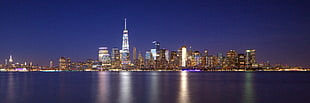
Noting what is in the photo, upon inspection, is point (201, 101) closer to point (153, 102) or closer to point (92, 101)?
point (153, 102)

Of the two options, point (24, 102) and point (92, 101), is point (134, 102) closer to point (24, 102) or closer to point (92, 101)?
point (92, 101)

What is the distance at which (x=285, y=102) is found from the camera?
28484 millimetres

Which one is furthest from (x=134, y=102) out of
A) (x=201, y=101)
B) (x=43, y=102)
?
(x=43, y=102)

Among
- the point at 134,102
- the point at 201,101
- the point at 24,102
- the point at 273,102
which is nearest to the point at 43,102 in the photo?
the point at 24,102

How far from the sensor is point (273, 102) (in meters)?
28.1

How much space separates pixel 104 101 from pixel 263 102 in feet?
47.2

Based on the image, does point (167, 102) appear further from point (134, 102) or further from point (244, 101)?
point (244, 101)

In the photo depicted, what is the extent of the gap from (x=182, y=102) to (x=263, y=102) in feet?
24.4

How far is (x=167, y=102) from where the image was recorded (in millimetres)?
26953

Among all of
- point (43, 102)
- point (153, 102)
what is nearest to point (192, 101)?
point (153, 102)

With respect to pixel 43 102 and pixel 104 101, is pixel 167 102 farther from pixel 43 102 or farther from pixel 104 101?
pixel 43 102

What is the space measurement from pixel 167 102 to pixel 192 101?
2.39 m

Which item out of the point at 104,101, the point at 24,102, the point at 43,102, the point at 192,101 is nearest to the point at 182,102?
the point at 192,101

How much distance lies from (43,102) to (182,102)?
12.3m
